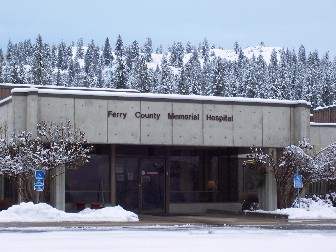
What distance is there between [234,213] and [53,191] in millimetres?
9363

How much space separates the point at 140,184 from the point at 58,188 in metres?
5.74

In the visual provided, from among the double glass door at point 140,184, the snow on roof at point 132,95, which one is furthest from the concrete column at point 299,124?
the double glass door at point 140,184

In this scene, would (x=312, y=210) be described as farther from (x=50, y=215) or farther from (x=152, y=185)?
(x=50, y=215)

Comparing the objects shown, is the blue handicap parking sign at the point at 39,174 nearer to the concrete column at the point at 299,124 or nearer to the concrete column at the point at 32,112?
the concrete column at the point at 32,112

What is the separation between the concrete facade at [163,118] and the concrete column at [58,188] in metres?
0.04

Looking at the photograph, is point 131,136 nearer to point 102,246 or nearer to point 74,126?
point 74,126

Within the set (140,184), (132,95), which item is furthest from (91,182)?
(132,95)

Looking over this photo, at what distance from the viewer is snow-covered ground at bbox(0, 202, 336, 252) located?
16797mm

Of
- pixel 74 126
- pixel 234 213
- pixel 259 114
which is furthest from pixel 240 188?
pixel 74 126

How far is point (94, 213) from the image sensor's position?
2847 cm

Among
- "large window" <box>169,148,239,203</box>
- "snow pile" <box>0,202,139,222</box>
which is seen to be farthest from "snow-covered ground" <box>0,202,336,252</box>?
"large window" <box>169,148,239,203</box>

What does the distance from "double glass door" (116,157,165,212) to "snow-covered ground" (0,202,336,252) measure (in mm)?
7512

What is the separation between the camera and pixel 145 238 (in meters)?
19.5

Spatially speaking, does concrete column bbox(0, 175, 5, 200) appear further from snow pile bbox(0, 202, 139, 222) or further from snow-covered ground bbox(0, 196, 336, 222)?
snow pile bbox(0, 202, 139, 222)
